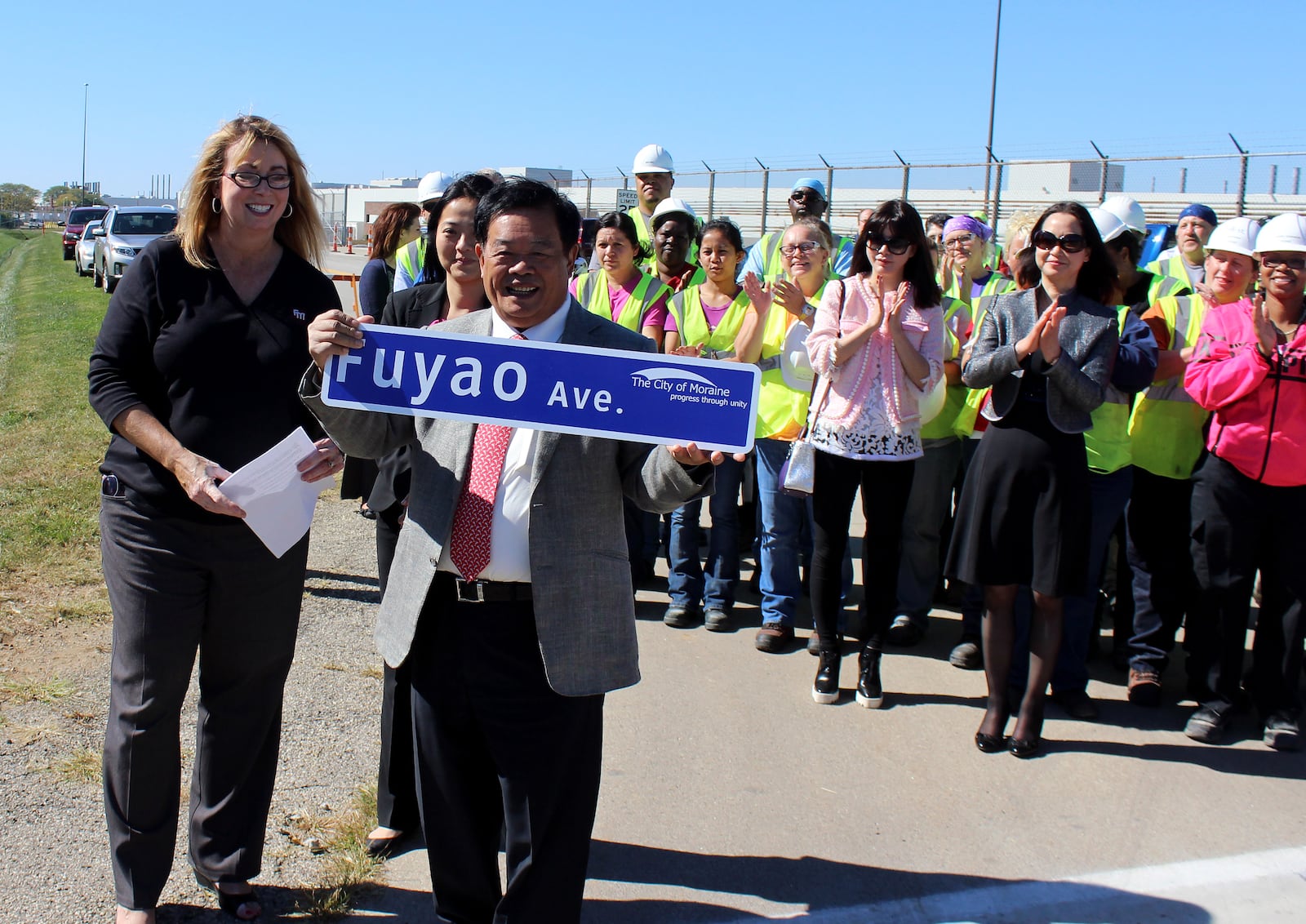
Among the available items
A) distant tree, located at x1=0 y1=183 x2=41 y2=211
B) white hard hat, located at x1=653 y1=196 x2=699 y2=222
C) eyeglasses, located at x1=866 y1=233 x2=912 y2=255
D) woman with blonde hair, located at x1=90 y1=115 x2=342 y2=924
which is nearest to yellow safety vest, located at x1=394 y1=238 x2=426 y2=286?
white hard hat, located at x1=653 y1=196 x2=699 y2=222

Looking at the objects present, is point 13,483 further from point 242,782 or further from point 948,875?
point 948,875

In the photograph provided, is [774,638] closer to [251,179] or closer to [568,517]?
[568,517]

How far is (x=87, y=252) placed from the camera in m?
33.0

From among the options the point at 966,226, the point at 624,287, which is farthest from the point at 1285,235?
the point at 624,287

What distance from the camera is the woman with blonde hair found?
10.0ft

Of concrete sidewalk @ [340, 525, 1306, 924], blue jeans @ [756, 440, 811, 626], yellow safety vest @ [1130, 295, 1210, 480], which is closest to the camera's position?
concrete sidewalk @ [340, 525, 1306, 924]

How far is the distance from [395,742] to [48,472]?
634 centimetres

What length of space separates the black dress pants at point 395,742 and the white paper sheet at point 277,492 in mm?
576

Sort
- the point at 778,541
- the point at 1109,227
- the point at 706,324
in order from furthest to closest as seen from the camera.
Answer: the point at 706,324
the point at 778,541
the point at 1109,227

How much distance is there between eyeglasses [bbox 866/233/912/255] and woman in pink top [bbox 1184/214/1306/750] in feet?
4.56

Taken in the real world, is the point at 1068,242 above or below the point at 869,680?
above

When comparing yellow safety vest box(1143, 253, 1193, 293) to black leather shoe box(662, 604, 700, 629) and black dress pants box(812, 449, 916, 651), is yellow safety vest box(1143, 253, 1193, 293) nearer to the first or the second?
black dress pants box(812, 449, 916, 651)

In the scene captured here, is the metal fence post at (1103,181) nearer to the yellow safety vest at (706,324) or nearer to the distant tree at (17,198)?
the yellow safety vest at (706,324)

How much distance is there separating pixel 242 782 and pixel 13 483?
6.06 meters
